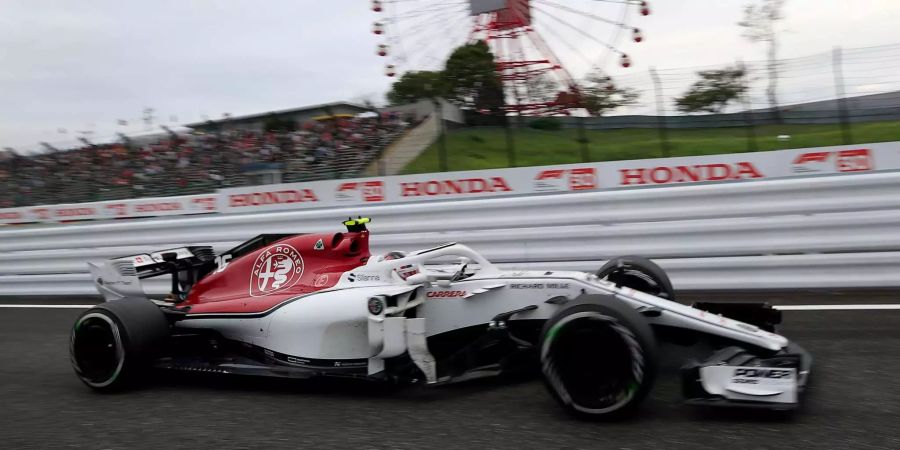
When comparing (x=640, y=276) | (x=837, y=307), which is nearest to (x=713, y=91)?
(x=837, y=307)

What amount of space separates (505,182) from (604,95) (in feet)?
8.10

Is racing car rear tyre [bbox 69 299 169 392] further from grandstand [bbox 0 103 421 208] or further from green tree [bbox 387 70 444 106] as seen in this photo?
green tree [bbox 387 70 444 106]

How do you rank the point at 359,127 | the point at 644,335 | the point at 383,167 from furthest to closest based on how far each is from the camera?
the point at 359,127 < the point at 383,167 < the point at 644,335

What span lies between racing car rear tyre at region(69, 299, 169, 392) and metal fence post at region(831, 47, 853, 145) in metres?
7.74

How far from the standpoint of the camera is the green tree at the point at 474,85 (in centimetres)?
1140

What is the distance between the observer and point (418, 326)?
4199mm

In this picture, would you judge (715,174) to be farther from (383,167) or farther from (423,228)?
(383,167)

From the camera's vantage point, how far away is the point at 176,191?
37.4 ft

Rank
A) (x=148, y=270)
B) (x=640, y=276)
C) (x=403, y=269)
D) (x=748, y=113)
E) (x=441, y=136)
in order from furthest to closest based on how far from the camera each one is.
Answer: (x=441, y=136) → (x=748, y=113) → (x=148, y=270) → (x=640, y=276) → (x=403, y=269)

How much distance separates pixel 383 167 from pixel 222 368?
6.06m

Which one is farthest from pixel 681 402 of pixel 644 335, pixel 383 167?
pixel 383 167

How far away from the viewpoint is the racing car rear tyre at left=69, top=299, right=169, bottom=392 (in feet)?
15.4

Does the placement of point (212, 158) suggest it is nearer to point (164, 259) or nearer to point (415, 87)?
point (415, 87)

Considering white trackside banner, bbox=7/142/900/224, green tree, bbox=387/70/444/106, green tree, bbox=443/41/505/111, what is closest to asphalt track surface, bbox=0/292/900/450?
white trackside banner, bbox=7/142/900/224
